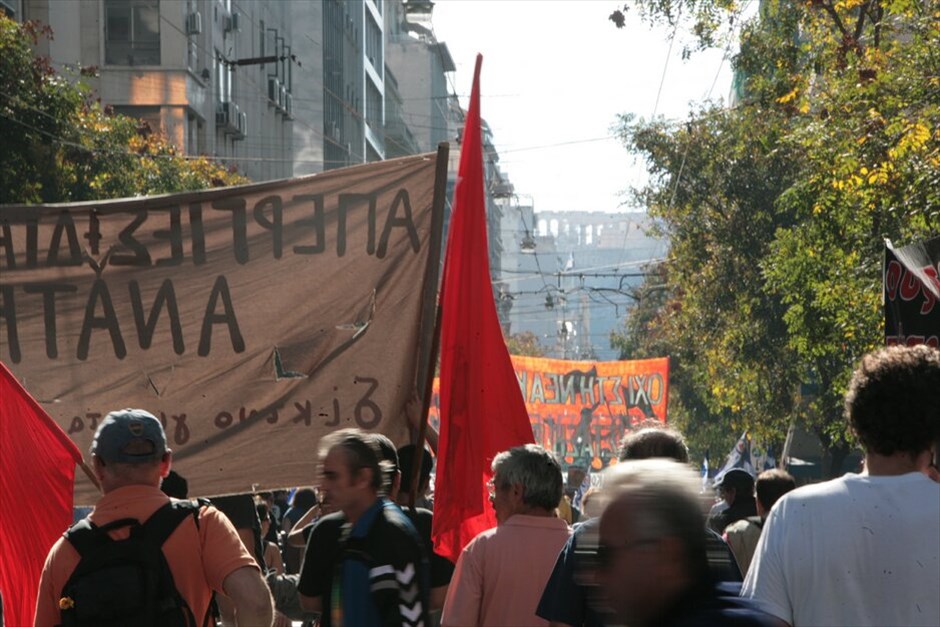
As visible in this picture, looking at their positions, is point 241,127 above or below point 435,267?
above

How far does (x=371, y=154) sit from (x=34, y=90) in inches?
2553

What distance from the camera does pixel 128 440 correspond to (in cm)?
423

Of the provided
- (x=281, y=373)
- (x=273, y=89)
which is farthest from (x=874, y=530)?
(x=273, y=89)

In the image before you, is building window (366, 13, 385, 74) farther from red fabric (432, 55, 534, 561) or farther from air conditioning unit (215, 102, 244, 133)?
red fabric (432, 55, 534, 561)

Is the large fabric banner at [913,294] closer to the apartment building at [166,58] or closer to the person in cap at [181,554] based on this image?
the person in cap at [181,554]

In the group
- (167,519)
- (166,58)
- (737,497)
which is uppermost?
(166,58)

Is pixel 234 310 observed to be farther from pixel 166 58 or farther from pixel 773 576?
pixel 166 58

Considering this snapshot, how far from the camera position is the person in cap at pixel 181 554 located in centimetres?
409

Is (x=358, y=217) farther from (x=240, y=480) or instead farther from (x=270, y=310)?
(x=240, y=480)

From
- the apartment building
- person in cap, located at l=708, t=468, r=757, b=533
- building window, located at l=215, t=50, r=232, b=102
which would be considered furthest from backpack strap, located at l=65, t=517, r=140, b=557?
building window, located at l=215, t=50, r=232, b=102

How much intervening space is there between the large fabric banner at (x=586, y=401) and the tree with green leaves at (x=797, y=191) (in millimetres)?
1700

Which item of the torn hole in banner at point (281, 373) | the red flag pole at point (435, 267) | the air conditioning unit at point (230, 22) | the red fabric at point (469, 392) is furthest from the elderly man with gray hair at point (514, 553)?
the air conditioning unit at point (230, 22)

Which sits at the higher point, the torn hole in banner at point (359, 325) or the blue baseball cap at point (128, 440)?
the torn hole in banner at point (359, 325)

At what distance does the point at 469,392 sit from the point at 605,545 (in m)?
3.97
